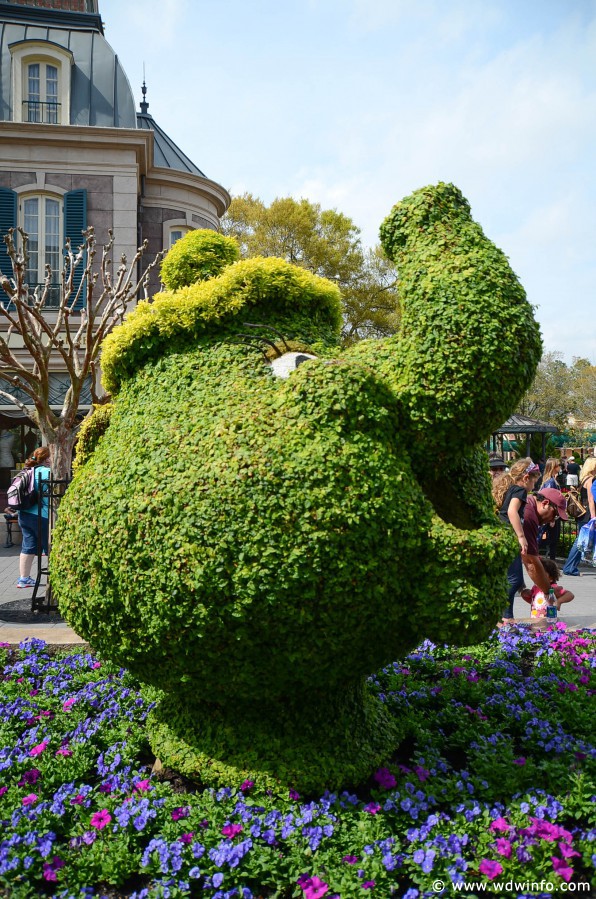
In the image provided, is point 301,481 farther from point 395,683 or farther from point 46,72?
point 46,72

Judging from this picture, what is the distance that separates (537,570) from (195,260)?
473 cm

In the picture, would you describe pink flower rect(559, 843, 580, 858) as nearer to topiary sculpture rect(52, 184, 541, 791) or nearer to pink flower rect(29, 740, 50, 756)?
topiary sculpture rect(52, 184, 541, 791)

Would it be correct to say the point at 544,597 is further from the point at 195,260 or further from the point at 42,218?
the point at 42,218

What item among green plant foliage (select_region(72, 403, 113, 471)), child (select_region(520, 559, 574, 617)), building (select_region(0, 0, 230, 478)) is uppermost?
building (select_region(0, 0, 230, 478))

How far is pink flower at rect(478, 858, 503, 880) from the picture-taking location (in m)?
2.65

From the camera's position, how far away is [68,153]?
15.8 m

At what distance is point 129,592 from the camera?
293 centimetres

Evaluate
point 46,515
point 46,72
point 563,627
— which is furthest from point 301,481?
point 46,72

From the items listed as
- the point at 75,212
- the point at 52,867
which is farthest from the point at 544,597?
the point at 75,212

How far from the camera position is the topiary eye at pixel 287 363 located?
122 inches

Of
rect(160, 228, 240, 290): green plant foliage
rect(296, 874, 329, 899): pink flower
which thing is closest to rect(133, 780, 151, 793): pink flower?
rect(296, 874, 329, 899): pink flower

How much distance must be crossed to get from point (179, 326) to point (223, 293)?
0.85ft

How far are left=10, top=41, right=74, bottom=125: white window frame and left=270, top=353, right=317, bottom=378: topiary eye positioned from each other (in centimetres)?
1555

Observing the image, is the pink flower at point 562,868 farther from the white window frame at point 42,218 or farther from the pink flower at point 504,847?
the white window frame at point 42,218
